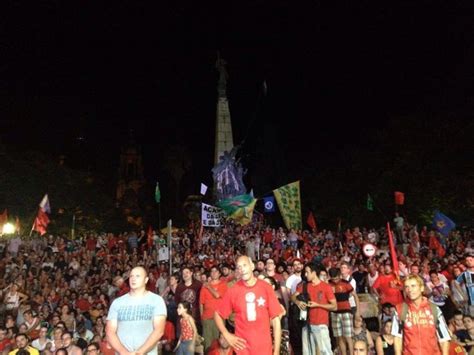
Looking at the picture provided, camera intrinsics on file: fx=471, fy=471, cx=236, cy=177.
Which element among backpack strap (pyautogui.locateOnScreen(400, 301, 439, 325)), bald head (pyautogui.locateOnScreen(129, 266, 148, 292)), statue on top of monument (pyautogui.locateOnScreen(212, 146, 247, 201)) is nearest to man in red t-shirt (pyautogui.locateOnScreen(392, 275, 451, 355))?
backpack strap (pyautogui.locateOnScreen(400, 301, 439, 325))

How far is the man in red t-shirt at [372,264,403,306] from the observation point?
10.0 m

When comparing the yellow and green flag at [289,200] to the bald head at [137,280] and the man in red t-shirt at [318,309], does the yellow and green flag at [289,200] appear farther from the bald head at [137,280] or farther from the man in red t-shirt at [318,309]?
the bald head at [137,280]

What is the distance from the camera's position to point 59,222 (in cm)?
4250

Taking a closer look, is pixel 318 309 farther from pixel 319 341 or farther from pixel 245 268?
pixel 245 268

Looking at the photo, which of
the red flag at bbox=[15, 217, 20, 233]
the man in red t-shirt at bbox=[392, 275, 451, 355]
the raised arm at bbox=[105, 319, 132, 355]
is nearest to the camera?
the raised arm at bbox=[105, 319, 132, 355]

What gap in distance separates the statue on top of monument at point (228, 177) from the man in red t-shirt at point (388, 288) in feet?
108

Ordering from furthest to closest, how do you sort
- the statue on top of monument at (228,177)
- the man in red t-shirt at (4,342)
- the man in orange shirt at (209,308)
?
the statue on top of monument at (228,177) < the man in red t-shirt at (4,342) < the man in orange shirt at (209,308)

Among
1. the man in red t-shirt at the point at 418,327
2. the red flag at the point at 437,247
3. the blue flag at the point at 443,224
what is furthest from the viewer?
the blue flag at the point at 443,224

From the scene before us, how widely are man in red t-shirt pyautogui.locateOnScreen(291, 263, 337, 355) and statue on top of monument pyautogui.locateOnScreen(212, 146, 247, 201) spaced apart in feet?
118

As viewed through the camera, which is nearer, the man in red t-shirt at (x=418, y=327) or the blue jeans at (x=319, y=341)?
the man in red t-shirt at (x=418, y=327)

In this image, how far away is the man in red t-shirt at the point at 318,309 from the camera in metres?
7.17

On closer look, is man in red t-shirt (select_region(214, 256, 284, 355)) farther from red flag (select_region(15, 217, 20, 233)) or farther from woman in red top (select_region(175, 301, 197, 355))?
red flag (select_region(15, 217, 20, 233))

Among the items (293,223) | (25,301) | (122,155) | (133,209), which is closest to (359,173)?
(293,223)

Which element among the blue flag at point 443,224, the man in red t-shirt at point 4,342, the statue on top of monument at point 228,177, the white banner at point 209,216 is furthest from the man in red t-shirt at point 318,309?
the statue on top of monument at point 228,177
